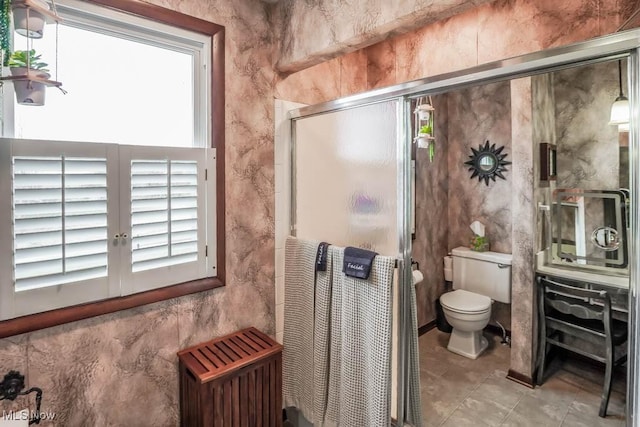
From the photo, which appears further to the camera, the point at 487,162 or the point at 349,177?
the point at 487,162

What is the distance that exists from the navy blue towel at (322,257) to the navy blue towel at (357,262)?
0.51 ft

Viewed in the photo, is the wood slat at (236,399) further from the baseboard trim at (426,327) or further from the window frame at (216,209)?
the baseboard trim at (426,327)


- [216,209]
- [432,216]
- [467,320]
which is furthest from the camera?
[432,216]

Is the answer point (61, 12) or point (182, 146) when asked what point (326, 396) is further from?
point (61, 12)

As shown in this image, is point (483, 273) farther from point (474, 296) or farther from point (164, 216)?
point (164, 216)

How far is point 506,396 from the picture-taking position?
2.24 meters

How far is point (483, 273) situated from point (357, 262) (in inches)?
74.9

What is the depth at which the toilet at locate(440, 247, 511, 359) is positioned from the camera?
2.65m

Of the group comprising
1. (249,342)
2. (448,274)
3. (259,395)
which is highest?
(448,274)

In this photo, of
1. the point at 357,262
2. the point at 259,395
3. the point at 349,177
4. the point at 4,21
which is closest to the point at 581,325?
the point at 357,262

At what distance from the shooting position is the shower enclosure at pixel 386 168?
95 centimetres

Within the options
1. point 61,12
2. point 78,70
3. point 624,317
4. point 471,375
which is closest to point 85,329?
point 78,70

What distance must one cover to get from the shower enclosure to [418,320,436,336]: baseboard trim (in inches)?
63.3

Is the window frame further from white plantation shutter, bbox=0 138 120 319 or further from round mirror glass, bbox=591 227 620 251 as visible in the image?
round mirror glass, bbox=591 227 620 251
